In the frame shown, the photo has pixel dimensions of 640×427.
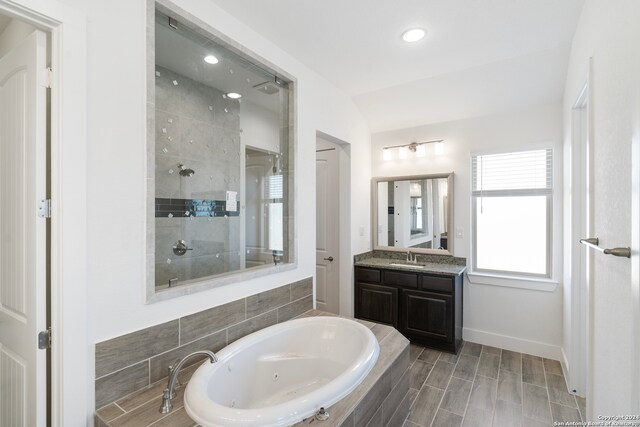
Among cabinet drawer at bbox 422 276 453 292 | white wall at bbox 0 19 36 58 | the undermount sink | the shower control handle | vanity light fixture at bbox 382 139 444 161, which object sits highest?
white wall at bbox 0 19 36 58

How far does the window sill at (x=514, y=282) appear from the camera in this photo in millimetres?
2945

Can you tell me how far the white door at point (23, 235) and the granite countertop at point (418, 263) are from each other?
2.77 meters

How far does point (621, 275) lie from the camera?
108 centimetres

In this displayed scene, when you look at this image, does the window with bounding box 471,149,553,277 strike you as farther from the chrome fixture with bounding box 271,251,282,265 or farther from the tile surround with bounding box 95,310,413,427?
the chrome fixture with bounding box 271,251,282,265

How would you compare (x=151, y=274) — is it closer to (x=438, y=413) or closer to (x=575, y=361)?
(x=438, y=413)

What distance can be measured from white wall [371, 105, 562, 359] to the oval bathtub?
192 centimetres

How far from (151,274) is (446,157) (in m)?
3.22

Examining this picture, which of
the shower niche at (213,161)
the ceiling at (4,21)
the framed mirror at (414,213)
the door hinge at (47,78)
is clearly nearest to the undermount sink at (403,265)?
the framed mirror at (414,213)

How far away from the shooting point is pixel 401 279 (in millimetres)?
3236

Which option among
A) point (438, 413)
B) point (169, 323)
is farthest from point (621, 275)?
point (169, 323)

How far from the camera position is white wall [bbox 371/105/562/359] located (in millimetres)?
2936

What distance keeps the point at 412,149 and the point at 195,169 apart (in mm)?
2583

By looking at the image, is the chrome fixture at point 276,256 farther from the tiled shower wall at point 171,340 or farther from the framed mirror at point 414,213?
the framed mirror at point 414,213

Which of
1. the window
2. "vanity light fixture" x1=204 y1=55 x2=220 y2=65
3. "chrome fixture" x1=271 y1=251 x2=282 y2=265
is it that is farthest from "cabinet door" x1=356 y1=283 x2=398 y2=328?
"vanity light fixture" x1=204 y1=55 x2=220 y2=65
